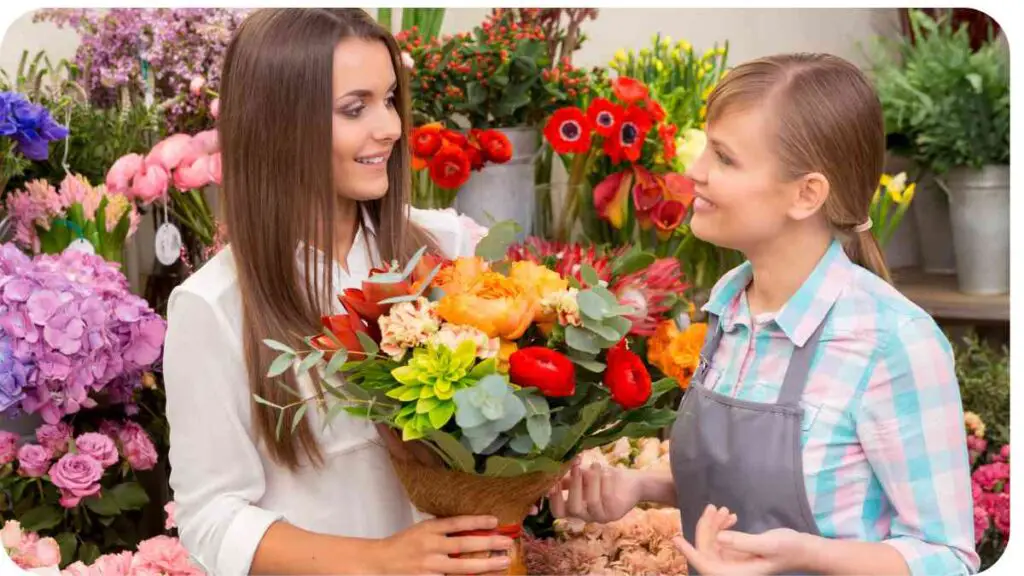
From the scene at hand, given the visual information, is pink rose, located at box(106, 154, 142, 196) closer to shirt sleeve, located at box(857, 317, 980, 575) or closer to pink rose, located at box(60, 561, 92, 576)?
pink rose, located at box(60, 561, 92, 576)

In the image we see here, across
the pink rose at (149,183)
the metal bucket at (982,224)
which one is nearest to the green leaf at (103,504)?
the pink rose at (149,183)

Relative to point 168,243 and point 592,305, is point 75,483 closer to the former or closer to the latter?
point 168,243

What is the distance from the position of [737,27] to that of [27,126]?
1.89 meters

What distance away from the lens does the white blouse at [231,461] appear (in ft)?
4.41

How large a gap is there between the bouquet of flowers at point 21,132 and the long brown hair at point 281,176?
0.68 meters

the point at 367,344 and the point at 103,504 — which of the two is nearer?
the point at 367,344

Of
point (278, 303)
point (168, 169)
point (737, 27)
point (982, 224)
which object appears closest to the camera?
point (278, 303)

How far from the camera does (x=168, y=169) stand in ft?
7.13

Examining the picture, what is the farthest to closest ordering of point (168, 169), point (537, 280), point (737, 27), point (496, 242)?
point (737, 27)
point (168, 169)
point (496, 242)
point (537, 280)

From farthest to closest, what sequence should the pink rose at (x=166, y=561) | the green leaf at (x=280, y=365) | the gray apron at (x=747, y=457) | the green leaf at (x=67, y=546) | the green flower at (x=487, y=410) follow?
1. the green leaf at (x=67, y=546)
2. the pink rose at (x=166, y=561)
3. the gray apron at (x=747, y=457)
4. the green leaf at (x=280, y=365)
5. the green flower at (x=487, y=410)

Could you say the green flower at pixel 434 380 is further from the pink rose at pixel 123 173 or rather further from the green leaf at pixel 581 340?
the pink rose at pixel 123 173

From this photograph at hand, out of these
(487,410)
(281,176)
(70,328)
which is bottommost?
(70,328)

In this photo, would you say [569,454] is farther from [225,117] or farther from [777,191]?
[225,117]

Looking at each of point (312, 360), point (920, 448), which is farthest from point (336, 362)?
point (920, 448)
